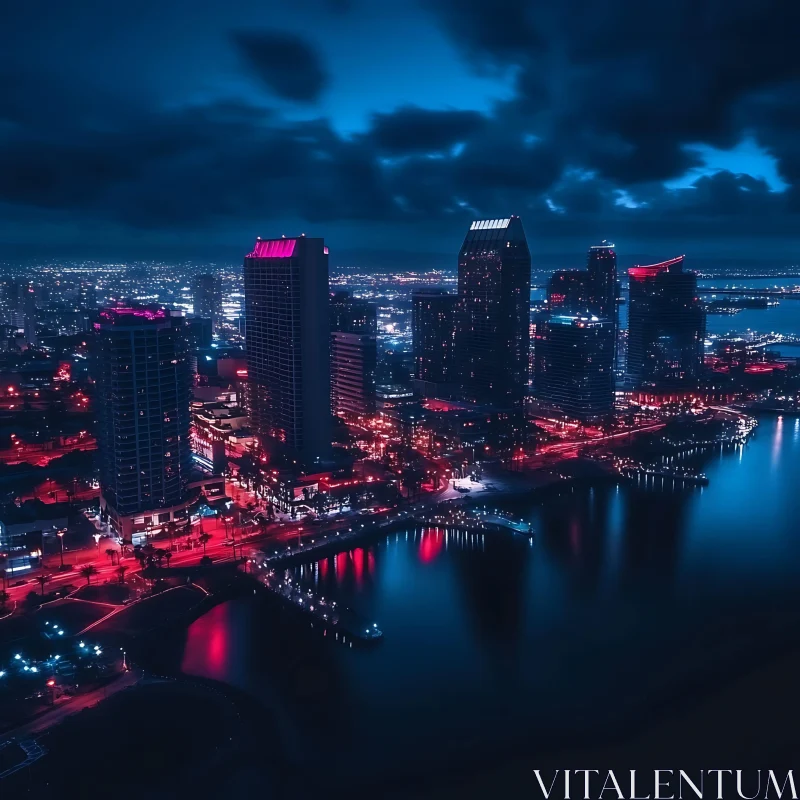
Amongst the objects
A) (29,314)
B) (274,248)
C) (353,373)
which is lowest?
(353,373)

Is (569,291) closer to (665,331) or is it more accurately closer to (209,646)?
(665,331)

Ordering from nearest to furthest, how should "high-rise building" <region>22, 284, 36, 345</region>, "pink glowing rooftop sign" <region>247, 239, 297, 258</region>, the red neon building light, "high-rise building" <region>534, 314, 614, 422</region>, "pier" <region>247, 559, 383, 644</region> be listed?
"pier" <region>247, 559, 383, 644</region> → "pink glowing rooftop sign" <region>247, 239, 297, 258</region> → "high-rise building" <region>534, 314, 614, 422</region> → the red neon building light → "high-rise building" <region>22, 284, 36, 345</region>

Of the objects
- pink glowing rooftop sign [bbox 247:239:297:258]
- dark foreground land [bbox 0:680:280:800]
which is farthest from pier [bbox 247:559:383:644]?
pink glowing rooftop sign [bbox 247:239:297:258]

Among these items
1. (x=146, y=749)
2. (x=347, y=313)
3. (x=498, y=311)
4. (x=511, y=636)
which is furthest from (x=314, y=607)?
(x=347, y=313)

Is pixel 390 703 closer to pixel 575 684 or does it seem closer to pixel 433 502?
pixel 575 684

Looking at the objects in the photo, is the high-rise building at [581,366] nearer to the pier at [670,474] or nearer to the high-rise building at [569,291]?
the pier at [670,474]

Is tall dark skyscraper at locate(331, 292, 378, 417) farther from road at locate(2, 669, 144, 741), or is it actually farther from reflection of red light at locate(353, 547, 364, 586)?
road at locate(2, 669, 144, 741)
